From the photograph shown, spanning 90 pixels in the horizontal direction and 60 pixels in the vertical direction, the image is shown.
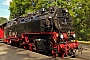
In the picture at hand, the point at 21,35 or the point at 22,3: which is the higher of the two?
the point at 22,3

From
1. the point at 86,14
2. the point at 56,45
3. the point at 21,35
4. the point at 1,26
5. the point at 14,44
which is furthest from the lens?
the point at 86,14

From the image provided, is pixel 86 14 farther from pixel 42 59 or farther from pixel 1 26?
pixel 42 59

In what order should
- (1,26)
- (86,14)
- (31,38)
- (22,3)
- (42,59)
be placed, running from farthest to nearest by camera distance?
1. (22,3)
2. (86,14)
3. (1,26)
4. (31,38)
5. (42,59)

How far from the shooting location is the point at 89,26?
92.2 ft

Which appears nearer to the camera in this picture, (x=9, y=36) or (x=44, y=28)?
(x=44, y=28)

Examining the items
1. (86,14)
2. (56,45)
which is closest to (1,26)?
(86,14)

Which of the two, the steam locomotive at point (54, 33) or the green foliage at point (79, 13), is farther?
the green foliage at point (79, 13)

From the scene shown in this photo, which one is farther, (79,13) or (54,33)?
(79,13)

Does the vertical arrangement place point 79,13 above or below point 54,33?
above

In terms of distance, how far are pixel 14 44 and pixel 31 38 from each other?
230 inches

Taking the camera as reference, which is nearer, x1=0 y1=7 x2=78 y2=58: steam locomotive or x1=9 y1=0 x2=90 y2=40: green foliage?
x1=0 y1=7 x2=78 y2=58: steam locomotive

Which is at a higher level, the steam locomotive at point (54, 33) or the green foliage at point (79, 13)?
the green foliage at point (79, 13)

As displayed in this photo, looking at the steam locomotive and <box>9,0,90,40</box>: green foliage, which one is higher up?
<box>9,0,90,40</box>: green foliage

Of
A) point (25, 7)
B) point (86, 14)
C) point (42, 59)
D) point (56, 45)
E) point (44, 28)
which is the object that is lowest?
point (42, 59)
